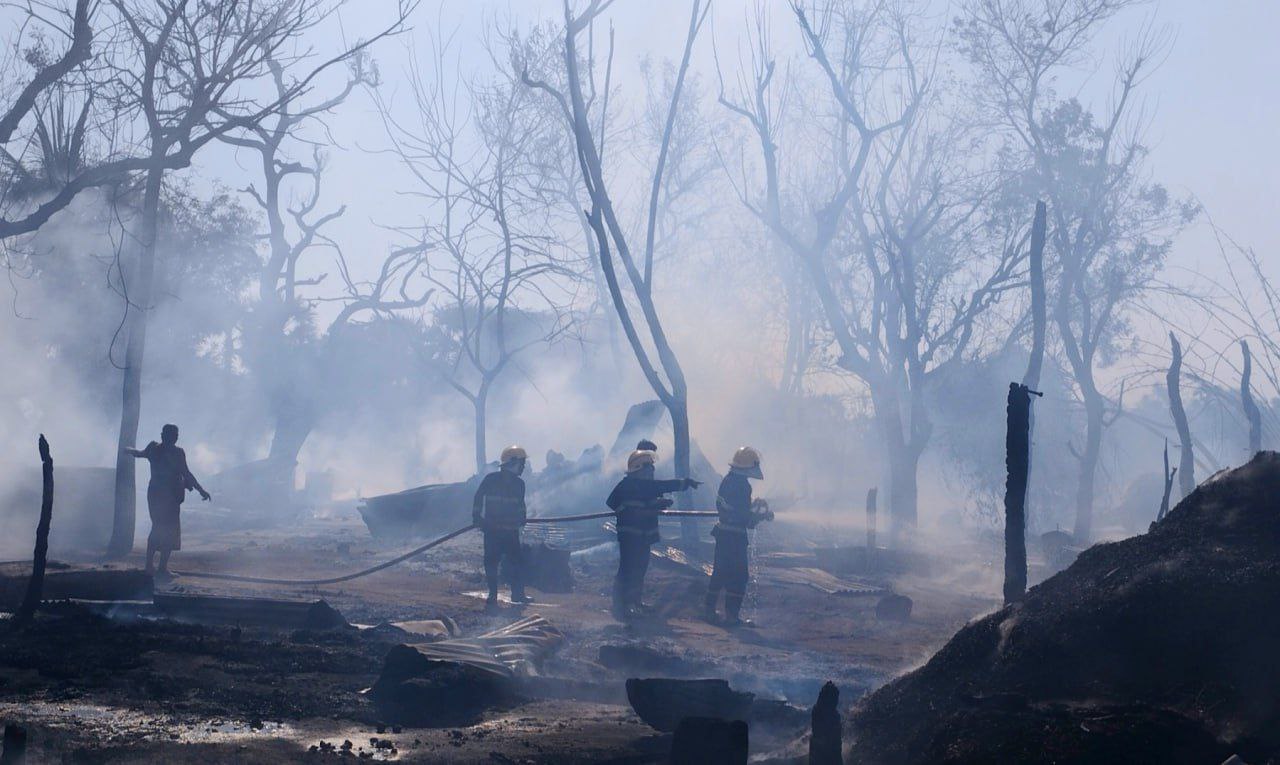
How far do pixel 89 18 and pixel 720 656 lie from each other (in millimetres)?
9918

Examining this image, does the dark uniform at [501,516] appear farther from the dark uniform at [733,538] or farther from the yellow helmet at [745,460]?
the yellow helmet at [745,460]

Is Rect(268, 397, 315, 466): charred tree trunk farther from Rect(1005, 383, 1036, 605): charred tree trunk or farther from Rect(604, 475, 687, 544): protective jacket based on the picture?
Rect(1005, 383, 1036, 605): charred tree trunk

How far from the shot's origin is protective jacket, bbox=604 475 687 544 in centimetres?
1400

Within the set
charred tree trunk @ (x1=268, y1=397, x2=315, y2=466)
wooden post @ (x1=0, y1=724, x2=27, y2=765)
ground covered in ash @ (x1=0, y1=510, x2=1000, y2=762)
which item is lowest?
ground covered in ash @ (x1=0, y1=510, x2=1000, y2=762)

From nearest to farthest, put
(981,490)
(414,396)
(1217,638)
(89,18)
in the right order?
(1217,638) < (89,18) < (981,490) < (414,396)

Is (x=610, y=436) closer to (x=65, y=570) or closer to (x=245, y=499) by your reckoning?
(x=245, y=499)

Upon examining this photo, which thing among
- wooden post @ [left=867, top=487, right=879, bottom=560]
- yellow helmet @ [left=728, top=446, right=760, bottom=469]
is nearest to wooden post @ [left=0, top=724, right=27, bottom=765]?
yellow helmet @ [left=728, top=446, right=760, bottom=469]

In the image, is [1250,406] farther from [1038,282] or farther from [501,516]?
[501,516]

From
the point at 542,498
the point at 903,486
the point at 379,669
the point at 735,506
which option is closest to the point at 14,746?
the point at 379,669

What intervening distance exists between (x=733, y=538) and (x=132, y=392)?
11181 mm

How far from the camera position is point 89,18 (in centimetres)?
1384

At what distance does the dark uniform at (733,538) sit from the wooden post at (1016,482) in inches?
200

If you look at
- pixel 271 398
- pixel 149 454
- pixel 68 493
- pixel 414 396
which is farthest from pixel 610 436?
pixel 149 454

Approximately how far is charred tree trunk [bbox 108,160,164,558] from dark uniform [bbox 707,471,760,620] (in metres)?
9.23
